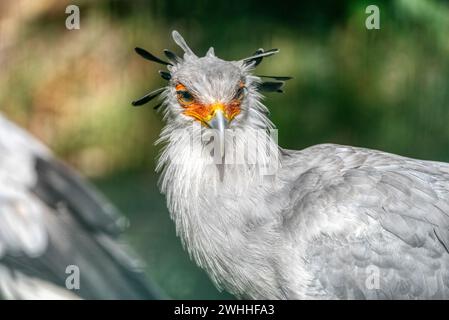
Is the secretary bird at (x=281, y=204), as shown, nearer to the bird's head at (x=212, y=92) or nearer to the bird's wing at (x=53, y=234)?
the bird's head at (x=212, y=92)

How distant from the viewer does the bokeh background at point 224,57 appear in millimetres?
2977

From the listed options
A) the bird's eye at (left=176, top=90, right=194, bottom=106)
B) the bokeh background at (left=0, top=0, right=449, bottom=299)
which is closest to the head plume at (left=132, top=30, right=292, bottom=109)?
the bird's eye at (left=176, top=90, right=194, bottom=106)

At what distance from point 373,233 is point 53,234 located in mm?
1423

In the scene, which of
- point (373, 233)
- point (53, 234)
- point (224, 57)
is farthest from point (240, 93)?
point (53, 234)

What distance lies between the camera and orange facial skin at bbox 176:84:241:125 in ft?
6.98

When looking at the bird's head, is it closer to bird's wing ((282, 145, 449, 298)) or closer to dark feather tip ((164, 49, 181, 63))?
dark feather tip ((164, 49, 181, 63))

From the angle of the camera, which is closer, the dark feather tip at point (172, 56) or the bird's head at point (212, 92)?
the bird's head at point (212, 92)

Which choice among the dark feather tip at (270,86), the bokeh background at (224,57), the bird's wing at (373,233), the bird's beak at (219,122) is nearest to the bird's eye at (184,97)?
the bird's beak at (219,122)

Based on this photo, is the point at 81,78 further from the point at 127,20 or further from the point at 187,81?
the point at 187,81

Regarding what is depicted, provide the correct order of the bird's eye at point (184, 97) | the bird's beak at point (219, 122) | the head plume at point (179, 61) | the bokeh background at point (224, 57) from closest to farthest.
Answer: the bird's beak at point (219, 122) < the bird's eye at point (184, 97) < the head plume at point (179, 61) < the bokeh background at point (224, 57)

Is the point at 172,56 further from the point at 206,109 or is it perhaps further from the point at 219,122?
the point at 219,122

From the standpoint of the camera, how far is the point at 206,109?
2148 mm

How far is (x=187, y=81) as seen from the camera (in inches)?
86.4
